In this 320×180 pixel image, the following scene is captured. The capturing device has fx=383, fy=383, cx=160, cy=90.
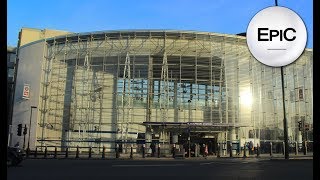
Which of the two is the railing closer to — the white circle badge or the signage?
the signage

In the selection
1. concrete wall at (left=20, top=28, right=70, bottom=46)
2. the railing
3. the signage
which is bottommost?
the railing

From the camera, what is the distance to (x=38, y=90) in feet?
161

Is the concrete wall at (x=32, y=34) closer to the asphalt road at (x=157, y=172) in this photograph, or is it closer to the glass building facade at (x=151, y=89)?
the glass building facade at (x=151, y=89)

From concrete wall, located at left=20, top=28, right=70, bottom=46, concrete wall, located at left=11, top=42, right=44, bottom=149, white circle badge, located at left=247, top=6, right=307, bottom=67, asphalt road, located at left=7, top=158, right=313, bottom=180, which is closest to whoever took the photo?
white circle badge, located at left=247, top=6, right=307, bottom=67

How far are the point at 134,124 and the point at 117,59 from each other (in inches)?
330

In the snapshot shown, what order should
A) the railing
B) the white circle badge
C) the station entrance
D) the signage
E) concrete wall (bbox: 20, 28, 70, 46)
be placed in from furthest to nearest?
1. concrete wall (bbox: 20, 28, 70, 46)
2. the signage
3. the station entrance
4. the railing
5. the white circle badge

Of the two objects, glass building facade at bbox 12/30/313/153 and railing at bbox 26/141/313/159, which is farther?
glass building facade at bbox 12/30/313/153

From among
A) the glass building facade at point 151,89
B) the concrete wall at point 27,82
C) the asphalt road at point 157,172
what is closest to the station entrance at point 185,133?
the glass building facade at point 151,89

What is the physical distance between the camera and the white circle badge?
2539 millimetres

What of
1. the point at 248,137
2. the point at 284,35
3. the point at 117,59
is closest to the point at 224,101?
the point at 248,137

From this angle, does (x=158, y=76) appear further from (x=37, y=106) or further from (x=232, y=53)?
(x=37, y=106)

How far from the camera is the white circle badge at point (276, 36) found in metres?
2.54

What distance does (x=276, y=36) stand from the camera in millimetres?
2758

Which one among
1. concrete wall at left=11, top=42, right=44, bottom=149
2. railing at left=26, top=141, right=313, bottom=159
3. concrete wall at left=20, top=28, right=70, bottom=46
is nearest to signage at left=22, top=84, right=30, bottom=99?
concrete wall at left=11, top=42, right=44, bottom=149
